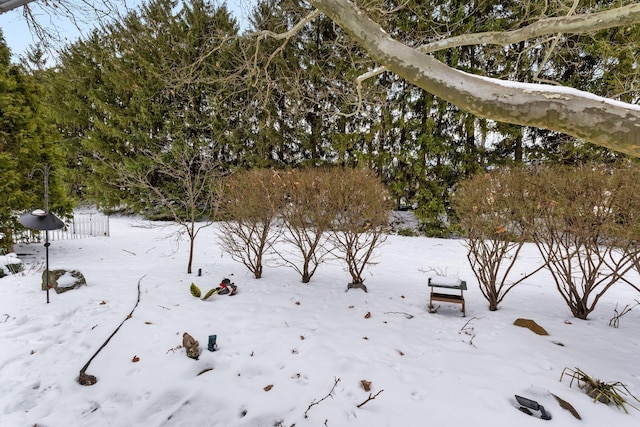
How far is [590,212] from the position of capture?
383 centimetres

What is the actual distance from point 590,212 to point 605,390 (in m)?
2.29

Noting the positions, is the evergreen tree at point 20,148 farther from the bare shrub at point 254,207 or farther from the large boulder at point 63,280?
the bare shrub at point 254,207

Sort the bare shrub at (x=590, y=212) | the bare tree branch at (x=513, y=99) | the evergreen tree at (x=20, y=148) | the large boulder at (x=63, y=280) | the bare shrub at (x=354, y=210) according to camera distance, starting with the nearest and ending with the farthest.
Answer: the bare tree branch at (x=513, y=99)
the bare shrub at (x=590, y=212)
the large boulder at (x=63, y=280)
the bare shrub at (x=354, y=210)
the evergreen tree at (x=20, y=148)

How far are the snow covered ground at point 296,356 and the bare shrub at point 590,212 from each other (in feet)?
3.25

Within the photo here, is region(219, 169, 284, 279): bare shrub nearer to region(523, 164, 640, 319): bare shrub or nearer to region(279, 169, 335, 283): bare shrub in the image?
region(279, 169, 335, 283): bare shrub

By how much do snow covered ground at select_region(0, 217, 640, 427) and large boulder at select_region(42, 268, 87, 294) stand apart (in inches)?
7.0

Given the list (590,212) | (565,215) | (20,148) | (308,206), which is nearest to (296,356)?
(308,206)

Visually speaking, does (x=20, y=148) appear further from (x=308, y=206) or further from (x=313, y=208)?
(x=313, y=208)

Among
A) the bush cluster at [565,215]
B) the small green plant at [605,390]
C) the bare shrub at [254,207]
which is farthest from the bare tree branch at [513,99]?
the bare shrub at [254,207]

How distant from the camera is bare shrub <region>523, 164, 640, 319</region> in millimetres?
3697

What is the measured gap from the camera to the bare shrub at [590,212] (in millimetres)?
3697

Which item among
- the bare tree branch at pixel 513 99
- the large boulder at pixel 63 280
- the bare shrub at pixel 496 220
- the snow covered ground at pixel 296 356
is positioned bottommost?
the snow covered ground at pixel 296 356

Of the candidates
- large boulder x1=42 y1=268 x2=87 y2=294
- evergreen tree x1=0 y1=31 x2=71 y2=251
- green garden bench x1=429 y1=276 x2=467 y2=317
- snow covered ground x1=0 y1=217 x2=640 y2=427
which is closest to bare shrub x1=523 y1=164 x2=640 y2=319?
snow covered ground x1=0 y1=217 x2=640 y2=427

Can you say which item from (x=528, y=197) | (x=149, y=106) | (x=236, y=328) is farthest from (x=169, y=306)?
(x=149, y=106)
